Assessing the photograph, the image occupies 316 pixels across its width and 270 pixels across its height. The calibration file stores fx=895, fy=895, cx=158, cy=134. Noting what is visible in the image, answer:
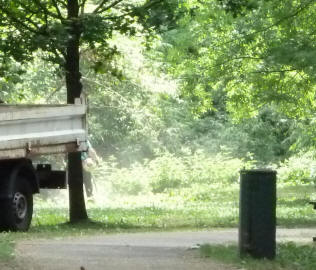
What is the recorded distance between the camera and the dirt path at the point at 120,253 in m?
9.58

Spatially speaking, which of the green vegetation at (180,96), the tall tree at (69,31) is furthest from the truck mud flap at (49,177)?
the tall tree at (69,31)

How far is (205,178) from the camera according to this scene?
1592 inches

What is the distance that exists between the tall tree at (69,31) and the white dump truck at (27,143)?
1427 mm

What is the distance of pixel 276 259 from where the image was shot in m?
10.1

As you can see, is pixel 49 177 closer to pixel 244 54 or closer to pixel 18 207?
pixel 18 207

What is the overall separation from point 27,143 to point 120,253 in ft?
12.6

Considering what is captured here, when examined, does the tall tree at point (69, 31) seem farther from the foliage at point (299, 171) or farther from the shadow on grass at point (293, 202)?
the foliage at point (299, 171)

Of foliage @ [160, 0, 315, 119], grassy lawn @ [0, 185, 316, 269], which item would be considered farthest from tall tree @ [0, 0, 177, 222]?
foliage @ [160, 0, 315, 119]

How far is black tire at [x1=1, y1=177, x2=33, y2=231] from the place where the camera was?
576 inches

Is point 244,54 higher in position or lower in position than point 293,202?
higher

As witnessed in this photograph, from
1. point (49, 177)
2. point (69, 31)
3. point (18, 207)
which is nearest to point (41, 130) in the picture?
point (18, 207)

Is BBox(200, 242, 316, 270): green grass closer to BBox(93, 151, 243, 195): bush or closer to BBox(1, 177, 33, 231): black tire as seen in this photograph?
BBox(1, 177, 33, 231): black tire

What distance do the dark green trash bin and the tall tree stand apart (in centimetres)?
645

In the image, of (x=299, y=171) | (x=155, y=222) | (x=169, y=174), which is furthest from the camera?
(x=169, y=174)
